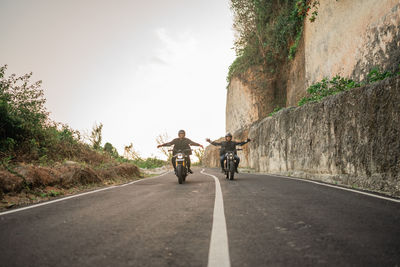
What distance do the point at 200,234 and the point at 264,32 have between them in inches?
1110

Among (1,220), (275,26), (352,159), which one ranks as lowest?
(1,220)

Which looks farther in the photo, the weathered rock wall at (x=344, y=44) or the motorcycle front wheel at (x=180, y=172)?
the weathered rock wall at (x=344, y=44)

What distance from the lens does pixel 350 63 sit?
46.0 ft

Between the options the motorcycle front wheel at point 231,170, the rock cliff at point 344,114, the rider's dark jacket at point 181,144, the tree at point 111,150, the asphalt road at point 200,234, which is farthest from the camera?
the tree at point 111,150

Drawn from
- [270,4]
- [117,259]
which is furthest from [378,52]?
[270,4]

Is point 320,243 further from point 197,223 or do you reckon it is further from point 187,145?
point 187,145

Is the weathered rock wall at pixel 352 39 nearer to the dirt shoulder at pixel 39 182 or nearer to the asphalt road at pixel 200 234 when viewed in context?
the asphalt road at pixel 200 234

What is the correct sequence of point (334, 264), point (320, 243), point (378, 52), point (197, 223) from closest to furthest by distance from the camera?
1. point (334, 264)
2. point (320, 243)
3. point (197, 223)
4. point (378, 52)

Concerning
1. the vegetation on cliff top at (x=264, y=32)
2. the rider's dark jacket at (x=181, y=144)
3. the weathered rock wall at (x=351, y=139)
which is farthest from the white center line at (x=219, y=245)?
the vegetation on cliff top at (x=264, y=32)

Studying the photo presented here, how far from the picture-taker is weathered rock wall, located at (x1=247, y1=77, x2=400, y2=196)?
20.8 feet

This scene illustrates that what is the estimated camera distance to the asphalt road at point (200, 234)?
2270mm

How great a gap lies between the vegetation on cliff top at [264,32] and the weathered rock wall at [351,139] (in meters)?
11.7

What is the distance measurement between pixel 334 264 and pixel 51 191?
24.9 ft

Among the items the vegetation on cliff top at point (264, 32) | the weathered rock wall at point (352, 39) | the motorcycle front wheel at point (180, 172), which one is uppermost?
the vegetation on cliff top at point (264, 32)
